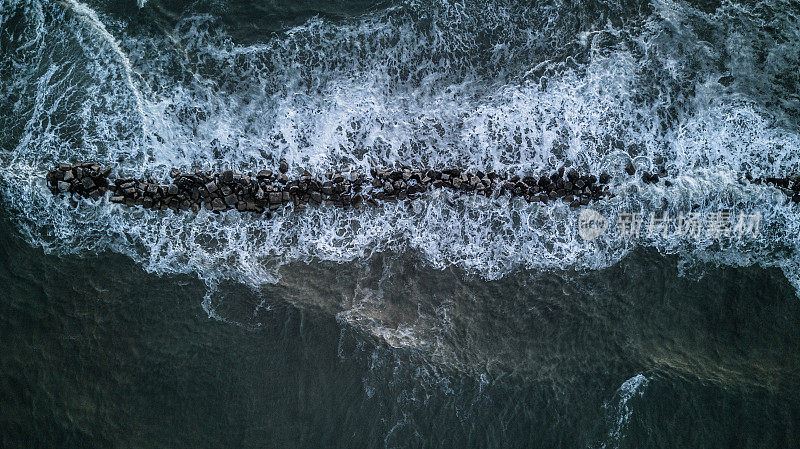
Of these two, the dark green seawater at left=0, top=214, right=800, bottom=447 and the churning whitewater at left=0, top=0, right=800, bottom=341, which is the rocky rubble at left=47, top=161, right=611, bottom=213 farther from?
the dark green seawater at left=0, top=214, right=800, bottom=447

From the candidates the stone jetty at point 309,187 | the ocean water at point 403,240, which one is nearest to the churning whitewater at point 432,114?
the ocean water at point 403,240

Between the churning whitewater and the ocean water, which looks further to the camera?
the churning whitewater

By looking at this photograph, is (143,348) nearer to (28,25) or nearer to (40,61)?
(40,61)

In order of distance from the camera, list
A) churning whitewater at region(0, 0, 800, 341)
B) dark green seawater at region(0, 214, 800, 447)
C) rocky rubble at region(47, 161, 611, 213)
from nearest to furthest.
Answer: dark green seawater at region(0, 214, 800, 447) → rocky rubble at region(47, 161, 611, 213) → churning whitewater at region(0, 0, 800, 341)

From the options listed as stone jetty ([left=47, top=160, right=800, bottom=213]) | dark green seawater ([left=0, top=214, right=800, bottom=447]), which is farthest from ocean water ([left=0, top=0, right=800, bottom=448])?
stone jetty ([left=47, top=160, right=800, bottom=213])

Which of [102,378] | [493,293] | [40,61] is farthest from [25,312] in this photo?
[493,293]

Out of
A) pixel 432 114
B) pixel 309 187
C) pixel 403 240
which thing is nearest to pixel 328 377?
pixel 403 240

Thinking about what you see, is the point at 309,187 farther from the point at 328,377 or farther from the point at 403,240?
the point at 328,377
